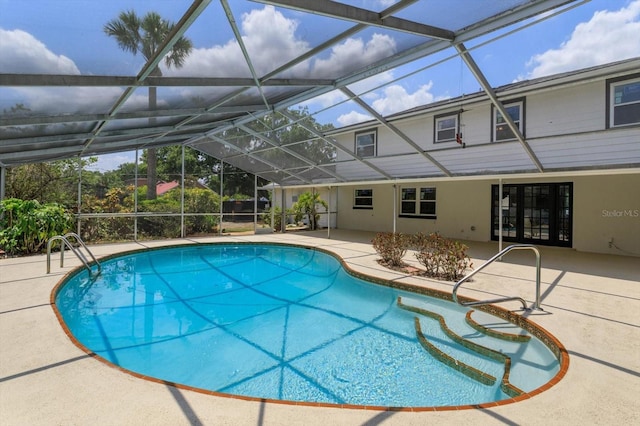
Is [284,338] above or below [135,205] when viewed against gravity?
below

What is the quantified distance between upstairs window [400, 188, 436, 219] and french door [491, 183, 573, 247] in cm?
242

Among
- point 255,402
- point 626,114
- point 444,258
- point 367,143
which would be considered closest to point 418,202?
point 367,143

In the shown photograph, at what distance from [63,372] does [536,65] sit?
8990 millimetres

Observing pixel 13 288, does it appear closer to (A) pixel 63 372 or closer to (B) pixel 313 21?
(A) pixel 63 372

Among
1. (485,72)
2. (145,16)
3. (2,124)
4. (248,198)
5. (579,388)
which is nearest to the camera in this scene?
(579,388)

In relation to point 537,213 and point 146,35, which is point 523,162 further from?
point 146,35

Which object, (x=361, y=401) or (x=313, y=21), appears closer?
(x=361, y=401)

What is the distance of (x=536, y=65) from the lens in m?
6.61

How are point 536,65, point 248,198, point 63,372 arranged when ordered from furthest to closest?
point 248,198 < point 536,65 < point 63,372

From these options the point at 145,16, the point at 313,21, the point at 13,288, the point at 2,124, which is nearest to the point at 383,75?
the point at 313,21

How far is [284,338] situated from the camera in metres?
4.93

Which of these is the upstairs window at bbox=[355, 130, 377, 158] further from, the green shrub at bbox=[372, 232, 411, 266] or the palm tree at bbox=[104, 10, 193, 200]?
the palm tree at bbox=[104, 10, 193, 200]

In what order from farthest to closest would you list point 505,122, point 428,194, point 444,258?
point 428,194
point 505,122
point 444,258

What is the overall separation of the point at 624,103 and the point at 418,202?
7.84m
